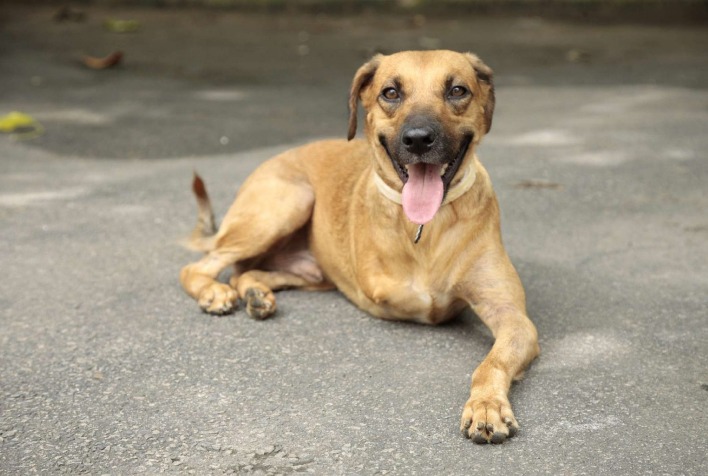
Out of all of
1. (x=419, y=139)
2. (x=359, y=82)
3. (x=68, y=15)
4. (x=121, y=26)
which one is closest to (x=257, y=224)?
(x=359, y=82)

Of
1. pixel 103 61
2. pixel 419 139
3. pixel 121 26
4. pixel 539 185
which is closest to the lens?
pixel 419 139

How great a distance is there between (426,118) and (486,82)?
1.90 feet

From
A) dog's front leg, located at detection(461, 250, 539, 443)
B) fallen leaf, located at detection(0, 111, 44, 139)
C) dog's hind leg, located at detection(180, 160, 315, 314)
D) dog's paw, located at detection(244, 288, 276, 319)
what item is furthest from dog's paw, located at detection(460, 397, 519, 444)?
fallen leaf, located at detection(0, 111, 44, 139)

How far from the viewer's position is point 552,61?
10.7 m

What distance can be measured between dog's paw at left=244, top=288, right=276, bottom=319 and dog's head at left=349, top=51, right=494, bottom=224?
828 millimetres

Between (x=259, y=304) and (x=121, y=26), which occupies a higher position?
(x=259, y=304)

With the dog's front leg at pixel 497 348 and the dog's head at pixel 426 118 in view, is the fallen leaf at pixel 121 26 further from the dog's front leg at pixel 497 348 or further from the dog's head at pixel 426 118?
the dog's front leg at pixel 497 348

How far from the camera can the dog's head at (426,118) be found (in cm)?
405

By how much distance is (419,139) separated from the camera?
4.00m

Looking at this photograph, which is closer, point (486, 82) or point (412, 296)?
point (412, 296)

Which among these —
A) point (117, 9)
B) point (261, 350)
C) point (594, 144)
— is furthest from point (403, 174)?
point (117, 9)

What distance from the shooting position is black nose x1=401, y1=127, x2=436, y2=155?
399 cm

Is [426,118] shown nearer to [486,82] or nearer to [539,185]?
[486,82]

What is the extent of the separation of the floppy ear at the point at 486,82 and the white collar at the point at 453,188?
0.78 ft
